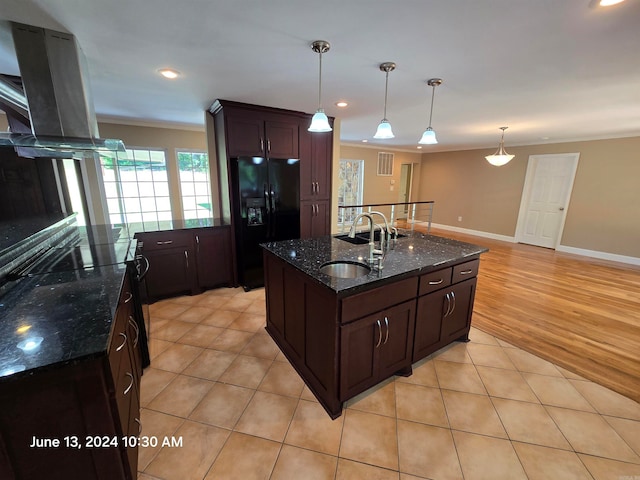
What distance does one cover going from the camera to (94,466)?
98 centimetres

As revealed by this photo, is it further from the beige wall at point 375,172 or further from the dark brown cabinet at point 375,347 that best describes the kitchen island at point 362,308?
the beige wall at point 375,172

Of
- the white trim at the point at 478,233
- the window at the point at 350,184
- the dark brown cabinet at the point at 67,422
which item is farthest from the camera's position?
the window at the point at 350,184

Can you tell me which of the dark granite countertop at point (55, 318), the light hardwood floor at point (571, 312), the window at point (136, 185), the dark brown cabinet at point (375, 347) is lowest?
the light hardwood floor at point (571, 312)

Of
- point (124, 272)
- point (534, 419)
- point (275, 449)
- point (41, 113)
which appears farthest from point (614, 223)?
point (41, 113)

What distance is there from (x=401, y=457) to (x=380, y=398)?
1.30ft

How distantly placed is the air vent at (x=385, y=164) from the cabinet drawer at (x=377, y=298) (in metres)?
6.35

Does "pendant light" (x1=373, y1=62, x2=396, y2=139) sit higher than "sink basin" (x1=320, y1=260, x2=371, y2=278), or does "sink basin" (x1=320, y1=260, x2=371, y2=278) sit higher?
"pendant light" (x1=373, y1=62, x2=396, y2=139)

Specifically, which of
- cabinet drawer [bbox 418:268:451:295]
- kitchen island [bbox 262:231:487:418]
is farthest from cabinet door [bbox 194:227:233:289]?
cabinet drawer [bbox 418:268:451:295]

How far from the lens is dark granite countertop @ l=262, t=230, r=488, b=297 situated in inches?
61.2

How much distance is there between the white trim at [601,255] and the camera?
15.9 ft

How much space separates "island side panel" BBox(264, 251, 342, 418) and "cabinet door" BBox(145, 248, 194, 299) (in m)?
1.38

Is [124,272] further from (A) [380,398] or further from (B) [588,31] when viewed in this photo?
(B) [588,31]

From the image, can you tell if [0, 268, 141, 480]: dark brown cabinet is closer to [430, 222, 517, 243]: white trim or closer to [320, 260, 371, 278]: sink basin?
[320, 260, 371, 278]: sink basin

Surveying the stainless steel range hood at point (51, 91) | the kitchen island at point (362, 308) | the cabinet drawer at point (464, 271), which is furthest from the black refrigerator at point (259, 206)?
the cabinet drawer at point (464, 271)
